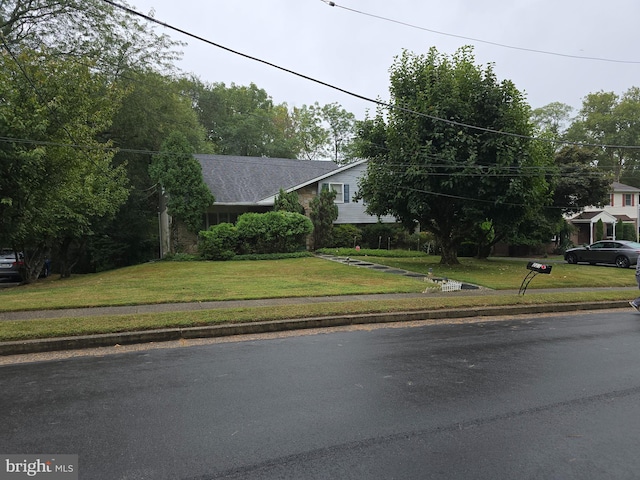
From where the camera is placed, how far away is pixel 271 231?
2233cm

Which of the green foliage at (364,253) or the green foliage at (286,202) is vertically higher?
the green foliage at (286,202)

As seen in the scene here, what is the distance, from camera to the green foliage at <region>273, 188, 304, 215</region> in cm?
2397

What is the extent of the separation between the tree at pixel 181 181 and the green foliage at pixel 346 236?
26.9ft

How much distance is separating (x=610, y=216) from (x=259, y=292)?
36.2 metres

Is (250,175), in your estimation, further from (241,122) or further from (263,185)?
(241,122)

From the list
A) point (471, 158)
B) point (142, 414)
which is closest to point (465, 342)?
point (142, 414)

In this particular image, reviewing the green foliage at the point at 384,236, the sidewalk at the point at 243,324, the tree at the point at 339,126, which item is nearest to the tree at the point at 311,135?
the tree at the point at 339,126

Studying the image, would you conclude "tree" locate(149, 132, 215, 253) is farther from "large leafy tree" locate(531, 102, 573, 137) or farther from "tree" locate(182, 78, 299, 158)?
"large leafy tree" locate(531, 102, 573, 137)

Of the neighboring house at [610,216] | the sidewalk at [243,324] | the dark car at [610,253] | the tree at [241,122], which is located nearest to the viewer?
the sidewalk at [243,324]

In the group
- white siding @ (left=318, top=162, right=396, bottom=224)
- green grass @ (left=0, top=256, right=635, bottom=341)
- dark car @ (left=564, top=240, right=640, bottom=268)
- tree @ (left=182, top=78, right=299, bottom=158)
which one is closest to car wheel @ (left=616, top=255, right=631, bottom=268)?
dark car @ (left=564, top=240, right=640, bottom=268)

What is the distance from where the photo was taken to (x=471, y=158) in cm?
1502

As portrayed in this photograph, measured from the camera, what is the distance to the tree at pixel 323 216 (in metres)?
25.4

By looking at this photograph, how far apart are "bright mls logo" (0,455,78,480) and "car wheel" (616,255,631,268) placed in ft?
78.9

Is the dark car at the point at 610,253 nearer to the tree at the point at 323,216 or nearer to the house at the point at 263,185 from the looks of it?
the house at the point at 263,185
